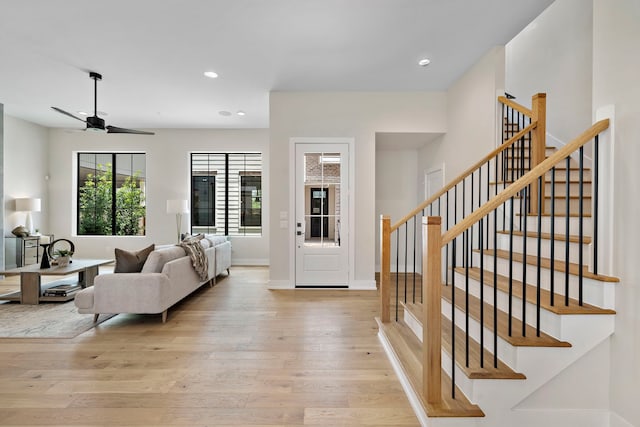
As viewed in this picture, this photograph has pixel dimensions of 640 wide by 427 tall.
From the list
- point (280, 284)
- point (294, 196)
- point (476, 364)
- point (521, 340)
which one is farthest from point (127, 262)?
point (521, 340)

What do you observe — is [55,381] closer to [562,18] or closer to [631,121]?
[631,121]

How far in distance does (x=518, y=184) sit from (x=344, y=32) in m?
2.41

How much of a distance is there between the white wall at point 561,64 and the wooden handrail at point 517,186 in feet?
9.00

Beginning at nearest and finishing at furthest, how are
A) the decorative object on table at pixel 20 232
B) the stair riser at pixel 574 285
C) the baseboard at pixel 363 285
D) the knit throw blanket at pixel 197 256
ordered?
the stair riser at pixel 574 285
the knit throw blanket at pixel 197 256
the baseboard at pixel 363 285
the decorative object on table at pixel 20 232

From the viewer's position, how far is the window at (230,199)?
716cm

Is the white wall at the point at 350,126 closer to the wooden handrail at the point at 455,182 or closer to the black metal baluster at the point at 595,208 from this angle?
the wooden handrail at the point at 455,182

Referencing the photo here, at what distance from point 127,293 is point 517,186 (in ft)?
11.6

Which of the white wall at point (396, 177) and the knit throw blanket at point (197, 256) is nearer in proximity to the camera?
the knit throw blanket at point (197, 256)

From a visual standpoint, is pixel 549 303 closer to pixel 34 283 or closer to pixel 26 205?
pixel 34 283

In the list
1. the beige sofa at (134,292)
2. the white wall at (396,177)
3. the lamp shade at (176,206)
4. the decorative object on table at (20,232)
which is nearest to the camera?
the beige sofa at (134,292)

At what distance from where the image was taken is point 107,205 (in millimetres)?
7191

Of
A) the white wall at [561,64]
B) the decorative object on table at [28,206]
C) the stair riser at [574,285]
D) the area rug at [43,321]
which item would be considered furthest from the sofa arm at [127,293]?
the white wall at [561,64]

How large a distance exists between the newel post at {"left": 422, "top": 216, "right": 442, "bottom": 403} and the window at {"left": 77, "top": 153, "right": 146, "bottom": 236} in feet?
23.1

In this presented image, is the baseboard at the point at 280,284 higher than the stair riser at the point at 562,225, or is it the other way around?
the stair riser at the point at 562,225
